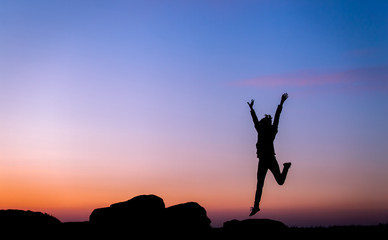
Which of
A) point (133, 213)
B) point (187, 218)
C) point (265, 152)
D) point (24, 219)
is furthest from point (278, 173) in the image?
point (24, 219)

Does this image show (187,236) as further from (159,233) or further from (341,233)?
(341,233)

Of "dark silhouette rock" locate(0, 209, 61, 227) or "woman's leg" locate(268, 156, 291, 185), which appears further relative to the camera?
"dark silhouette rock" locate(0, 209, 61, 227)

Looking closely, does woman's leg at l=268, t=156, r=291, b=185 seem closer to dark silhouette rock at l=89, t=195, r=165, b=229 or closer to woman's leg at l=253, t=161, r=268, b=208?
woman's leg at l=253, t=161, r=268, b=208

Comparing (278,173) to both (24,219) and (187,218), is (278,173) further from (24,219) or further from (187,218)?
(24,219)

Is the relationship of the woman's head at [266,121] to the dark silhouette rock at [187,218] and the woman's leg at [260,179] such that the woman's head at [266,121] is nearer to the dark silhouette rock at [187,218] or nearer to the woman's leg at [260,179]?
the woman's leg at [260,179]

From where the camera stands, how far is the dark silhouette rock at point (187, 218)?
19500 millimetres

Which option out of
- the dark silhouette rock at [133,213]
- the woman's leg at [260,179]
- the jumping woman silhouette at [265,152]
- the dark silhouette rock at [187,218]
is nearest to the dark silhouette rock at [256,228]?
the jumping woman silhouette at [265,152]

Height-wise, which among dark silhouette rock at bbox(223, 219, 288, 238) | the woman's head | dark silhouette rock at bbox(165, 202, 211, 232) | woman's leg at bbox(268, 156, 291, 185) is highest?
the woman's head

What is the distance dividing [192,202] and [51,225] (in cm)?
652

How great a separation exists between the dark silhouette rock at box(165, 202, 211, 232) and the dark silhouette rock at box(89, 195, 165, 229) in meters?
0.50

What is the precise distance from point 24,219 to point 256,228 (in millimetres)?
9683

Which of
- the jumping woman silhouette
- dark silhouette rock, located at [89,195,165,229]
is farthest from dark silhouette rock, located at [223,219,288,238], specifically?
dark silhouette rock, located at [89,195,165,229]

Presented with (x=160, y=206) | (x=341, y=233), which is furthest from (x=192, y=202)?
(x=341, y=233)

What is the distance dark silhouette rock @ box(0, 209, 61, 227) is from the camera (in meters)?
17.9
